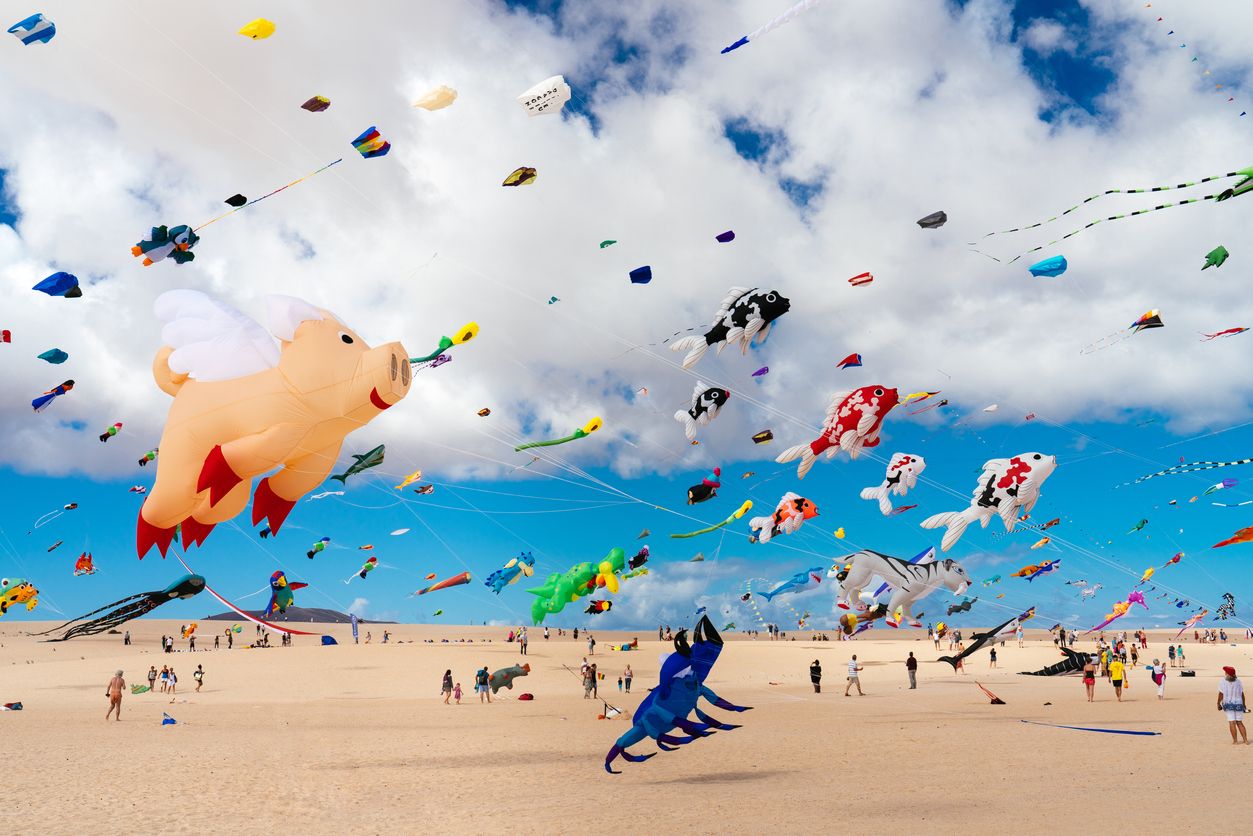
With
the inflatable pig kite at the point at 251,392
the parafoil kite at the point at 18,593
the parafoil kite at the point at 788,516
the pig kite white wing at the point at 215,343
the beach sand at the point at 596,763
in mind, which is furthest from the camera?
the parafoil kite at the point at 18,593

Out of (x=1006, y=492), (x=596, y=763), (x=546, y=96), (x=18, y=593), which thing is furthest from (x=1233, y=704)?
(x=18, y=593)

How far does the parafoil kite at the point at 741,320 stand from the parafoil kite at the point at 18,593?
3174cm

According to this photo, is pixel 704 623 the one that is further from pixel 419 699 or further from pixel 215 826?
pixel 419 699

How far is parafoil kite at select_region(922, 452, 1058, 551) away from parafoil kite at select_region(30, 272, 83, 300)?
1797cm

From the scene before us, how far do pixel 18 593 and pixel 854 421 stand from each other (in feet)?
117

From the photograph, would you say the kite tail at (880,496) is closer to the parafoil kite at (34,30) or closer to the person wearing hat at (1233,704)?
the person wearing hat at (1233,704)

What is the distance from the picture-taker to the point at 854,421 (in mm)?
21016

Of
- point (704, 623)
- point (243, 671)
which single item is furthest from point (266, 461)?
point (243, 671)

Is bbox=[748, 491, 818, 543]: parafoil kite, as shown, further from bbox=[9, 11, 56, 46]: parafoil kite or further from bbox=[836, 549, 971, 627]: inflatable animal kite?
bbox=[9, 11, 56, 46]: parafoil kite

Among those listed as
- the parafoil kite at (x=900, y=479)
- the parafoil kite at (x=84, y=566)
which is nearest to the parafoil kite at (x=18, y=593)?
the parafoil kite at (x=84, y=566)

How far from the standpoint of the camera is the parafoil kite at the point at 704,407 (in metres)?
22.3

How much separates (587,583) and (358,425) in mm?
13938

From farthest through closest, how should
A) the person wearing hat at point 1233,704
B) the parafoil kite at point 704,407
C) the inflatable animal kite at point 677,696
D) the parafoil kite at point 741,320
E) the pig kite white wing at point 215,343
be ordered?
the parafoil kite at point 704,407 → the parafoil kite at point 741,320 → the person wearing hat at point 1233,704 → the pig kite white wing at point 215,343 → the inflatable animal kite at point 677,696

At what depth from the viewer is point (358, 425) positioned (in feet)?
45.5
